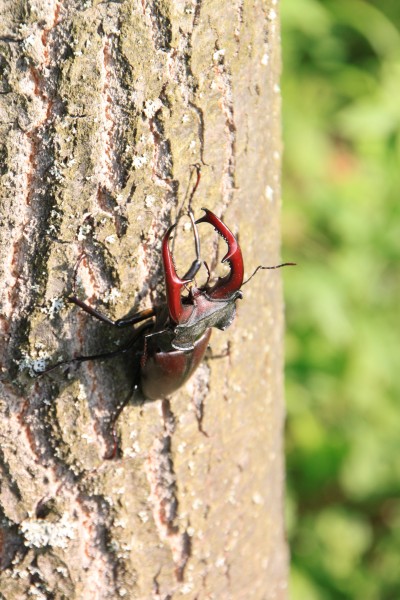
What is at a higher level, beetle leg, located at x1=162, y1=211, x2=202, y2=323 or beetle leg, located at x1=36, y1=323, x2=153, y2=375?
beetle leg, located at x1=162, y1=211, x2=202, y2=323

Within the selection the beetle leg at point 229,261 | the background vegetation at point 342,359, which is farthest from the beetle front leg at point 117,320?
the background vegetation at point 342,359

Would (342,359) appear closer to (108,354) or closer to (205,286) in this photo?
(205,286)

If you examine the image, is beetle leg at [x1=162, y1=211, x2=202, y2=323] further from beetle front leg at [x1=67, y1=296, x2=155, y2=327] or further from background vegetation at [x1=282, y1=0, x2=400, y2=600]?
background vegetation at [x1=282, y1=0, x2=400, y2=600]

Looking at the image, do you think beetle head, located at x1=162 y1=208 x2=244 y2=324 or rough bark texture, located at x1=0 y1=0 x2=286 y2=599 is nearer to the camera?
rough bark texture, located at x1=0 y1=0 x2=286 y2=599

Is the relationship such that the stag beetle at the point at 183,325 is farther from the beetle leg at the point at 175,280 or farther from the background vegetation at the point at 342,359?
the background vegetation at the point at 342,359

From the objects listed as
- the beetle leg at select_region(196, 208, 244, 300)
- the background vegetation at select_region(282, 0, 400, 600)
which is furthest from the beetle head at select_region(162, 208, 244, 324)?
the background vegetation at select_region(282, 0, 400, 600)

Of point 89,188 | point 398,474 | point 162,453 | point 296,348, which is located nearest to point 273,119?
point 89,188

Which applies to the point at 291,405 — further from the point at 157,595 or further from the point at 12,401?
the point at 12,401

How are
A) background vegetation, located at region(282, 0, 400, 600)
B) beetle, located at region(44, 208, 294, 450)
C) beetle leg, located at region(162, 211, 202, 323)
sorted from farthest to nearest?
background vegetation, located at region(282, 0, 400, 600) → beetle, located at region(44, 208, 294, 450) → beetle leg, located at region(162, 211, 202, 323)
